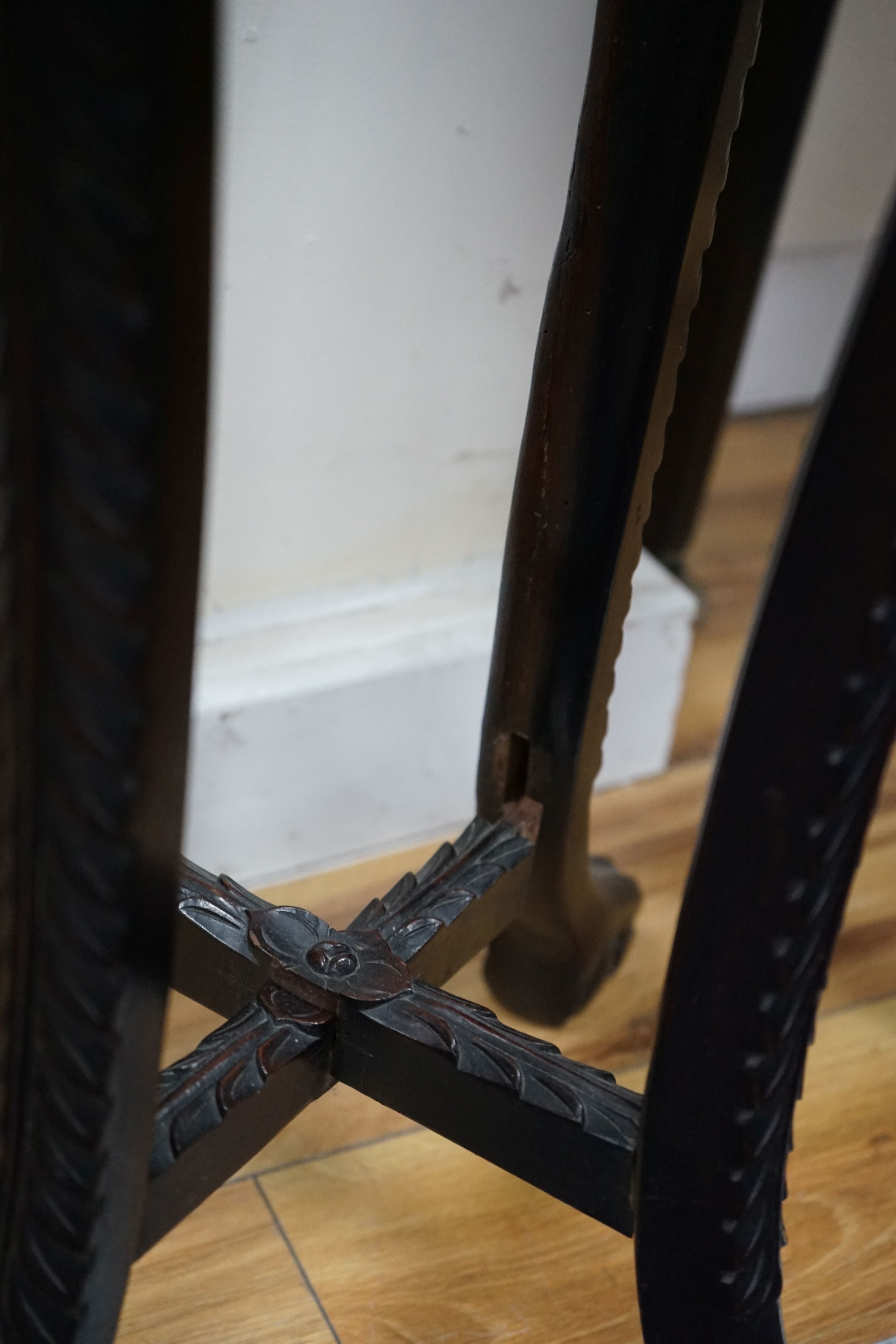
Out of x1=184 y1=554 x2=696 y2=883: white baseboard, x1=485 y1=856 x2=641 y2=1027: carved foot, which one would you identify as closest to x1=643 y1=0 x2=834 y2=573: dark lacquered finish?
x1=184 y1=554 x2=696 y2=883: white baseboard

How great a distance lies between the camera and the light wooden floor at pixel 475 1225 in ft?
1.91

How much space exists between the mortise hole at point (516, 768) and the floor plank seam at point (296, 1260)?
207 mm

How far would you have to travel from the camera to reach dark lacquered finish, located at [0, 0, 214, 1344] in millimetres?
261

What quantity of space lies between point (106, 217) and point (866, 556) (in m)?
0.19

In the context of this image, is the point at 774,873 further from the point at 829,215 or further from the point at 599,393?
the point at 829,215

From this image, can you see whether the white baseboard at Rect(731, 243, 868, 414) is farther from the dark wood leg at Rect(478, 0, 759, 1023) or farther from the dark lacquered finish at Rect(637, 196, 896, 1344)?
the dark lacquered finish at Rect(637, 196, 896, 1344)

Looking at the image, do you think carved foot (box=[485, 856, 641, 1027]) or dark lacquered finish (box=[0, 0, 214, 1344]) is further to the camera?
carved foot (box=[485, 856, 641, 1027])

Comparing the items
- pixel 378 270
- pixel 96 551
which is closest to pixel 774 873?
pixel 96 551

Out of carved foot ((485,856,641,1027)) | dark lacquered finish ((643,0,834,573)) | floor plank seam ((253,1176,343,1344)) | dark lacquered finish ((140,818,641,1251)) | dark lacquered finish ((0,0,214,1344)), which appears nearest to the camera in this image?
dark lacquered finish ((0,0,214,1344))

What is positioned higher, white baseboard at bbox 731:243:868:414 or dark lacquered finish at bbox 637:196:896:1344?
dark lacquered finish at bbox 637:196:896:1344

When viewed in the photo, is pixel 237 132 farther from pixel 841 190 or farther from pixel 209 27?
pixel 841 190

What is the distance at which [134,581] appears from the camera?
0.99 feet

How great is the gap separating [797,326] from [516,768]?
916 millimetres

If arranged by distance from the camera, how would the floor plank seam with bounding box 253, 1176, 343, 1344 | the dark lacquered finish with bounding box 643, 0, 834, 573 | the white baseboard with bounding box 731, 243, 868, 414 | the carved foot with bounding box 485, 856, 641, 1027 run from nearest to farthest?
1. the floor plank seam with bounding box 253, 1176, 343, 1344
2. the carved foot with bounding box 485, 856, 641, 1027
3. the dark lacquered finish with bounding box 643, 0, 834, 573
4. the white baseboard with bounding box 731, 243, 868, 414
